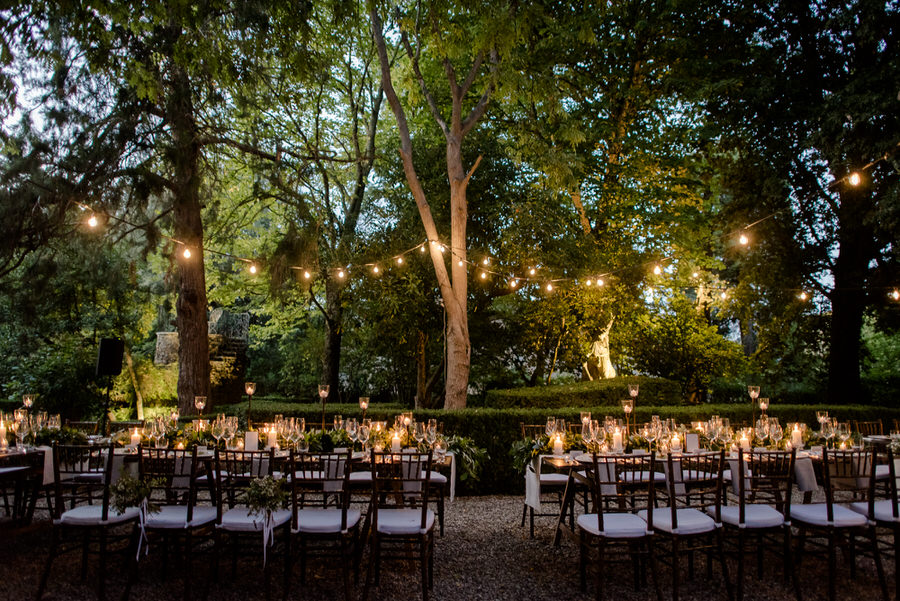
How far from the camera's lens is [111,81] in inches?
302

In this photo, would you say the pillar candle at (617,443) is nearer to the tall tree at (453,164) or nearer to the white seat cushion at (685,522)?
Result: the white seat cushion at (685,522)

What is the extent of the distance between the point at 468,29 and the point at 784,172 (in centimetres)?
693

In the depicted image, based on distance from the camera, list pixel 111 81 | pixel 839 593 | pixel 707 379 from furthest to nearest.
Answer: pixel 707 379
pixel 111 81
pixel 839 593

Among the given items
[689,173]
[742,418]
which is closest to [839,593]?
[742,418]

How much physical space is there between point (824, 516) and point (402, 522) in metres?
3.02

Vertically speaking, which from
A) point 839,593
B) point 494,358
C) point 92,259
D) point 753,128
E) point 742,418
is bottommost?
point 839,593

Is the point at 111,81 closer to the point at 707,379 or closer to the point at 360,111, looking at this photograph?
the point at 360,111

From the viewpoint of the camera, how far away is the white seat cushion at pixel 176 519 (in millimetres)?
3789

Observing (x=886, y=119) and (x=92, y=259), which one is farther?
(x=92, y=259)

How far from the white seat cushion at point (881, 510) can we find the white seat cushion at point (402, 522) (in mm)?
3229

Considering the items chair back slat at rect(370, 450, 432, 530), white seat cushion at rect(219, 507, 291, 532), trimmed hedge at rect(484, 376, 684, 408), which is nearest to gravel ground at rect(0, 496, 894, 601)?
white seat cushion at rect(219, 507, 291, 532)

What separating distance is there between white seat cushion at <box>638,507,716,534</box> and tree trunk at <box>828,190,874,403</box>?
9571 millimetres

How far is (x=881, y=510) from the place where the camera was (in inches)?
167

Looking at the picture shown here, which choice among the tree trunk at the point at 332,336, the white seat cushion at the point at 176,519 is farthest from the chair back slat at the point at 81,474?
the tree trunk at the point at 332,336
